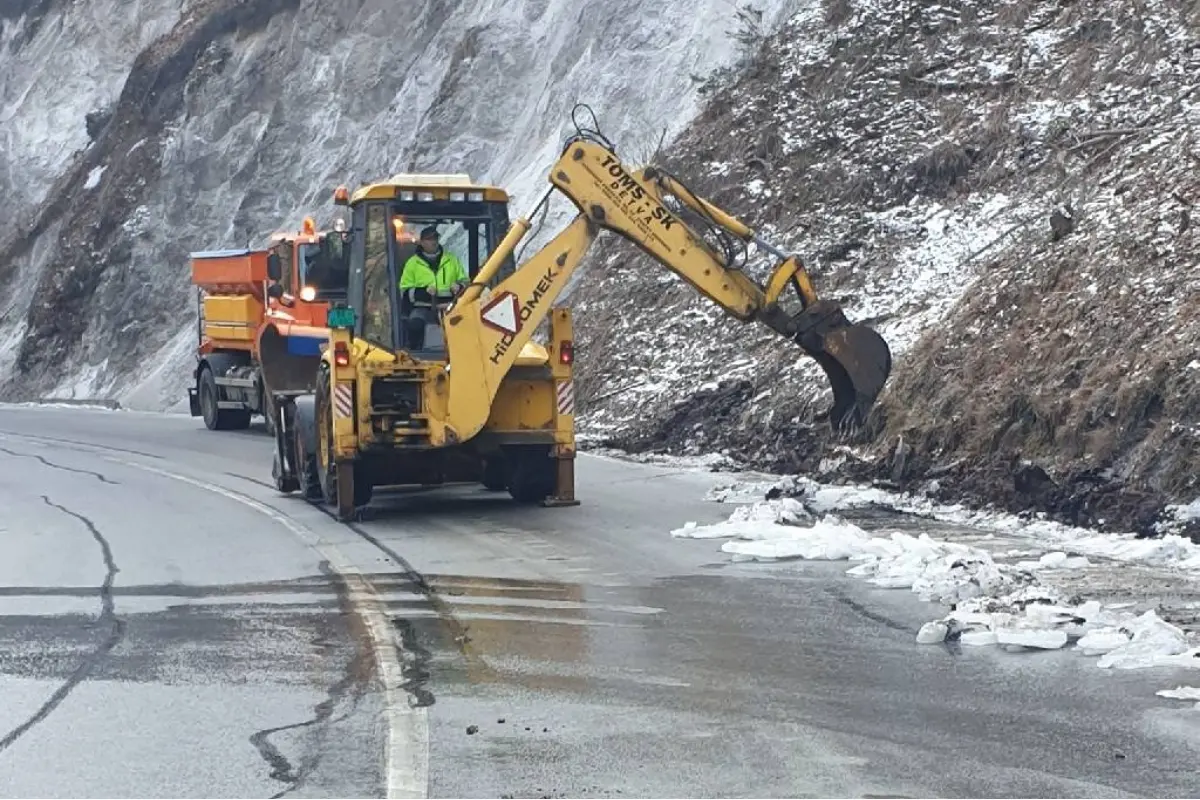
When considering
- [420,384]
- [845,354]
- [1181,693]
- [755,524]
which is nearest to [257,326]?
[420,384]

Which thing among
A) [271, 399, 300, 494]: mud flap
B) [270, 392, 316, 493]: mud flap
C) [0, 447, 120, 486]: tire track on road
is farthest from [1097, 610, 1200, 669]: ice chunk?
[0, 447, 120, 486]: tire track on road

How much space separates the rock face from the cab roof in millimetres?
13271

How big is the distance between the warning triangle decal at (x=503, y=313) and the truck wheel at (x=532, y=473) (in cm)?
137

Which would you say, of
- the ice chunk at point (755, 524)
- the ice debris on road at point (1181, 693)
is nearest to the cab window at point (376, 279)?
the ice chunk at point (755, 524)

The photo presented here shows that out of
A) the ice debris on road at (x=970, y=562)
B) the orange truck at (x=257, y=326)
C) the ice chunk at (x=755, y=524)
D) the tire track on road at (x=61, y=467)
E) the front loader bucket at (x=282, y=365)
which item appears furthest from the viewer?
the front loader bucket at (x=282, y=365)

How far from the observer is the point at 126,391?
37.4 metres

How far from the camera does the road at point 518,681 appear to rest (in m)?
6.75

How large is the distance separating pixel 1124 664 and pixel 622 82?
931 inches

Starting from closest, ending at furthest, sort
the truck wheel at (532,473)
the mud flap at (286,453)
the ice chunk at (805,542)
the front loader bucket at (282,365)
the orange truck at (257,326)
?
1. the ice chunk at (805,542)
2. the truck wheel at (532,473)
3. the mud flap at (286,453)
4. the orange truck at (257,326)
5. the front loader bucket at (282,365)

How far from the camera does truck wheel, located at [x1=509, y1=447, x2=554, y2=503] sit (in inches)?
601

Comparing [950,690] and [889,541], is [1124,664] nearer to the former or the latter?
[950,690]

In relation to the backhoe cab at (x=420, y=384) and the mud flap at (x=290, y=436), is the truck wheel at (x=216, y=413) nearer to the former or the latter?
the mud flap at (x=290, y=436)

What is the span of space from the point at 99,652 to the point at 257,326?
1665 centimetres

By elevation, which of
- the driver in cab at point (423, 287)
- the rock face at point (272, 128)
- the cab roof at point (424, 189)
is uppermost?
the rock face at point (272, 128)
